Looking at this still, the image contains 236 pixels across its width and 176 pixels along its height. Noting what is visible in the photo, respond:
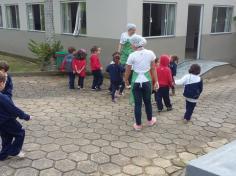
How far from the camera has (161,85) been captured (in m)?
6.57

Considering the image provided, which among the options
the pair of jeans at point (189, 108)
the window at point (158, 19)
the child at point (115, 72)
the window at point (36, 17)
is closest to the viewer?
the pair of jeans at point (189, 108)

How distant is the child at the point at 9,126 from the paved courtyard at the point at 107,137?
0.18 m

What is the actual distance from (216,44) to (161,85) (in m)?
7.92

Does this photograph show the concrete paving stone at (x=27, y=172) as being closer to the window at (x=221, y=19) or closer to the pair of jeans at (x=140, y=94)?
the pair of jeans at (x=140, y=94)

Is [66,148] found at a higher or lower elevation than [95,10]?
lower

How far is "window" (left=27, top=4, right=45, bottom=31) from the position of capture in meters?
13.9

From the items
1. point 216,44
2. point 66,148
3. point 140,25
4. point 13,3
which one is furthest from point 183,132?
point 13,3

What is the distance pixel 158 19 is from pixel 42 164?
8.07 m

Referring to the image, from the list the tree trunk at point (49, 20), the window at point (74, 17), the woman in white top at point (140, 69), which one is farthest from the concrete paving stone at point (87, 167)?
the window at point (74, 17)

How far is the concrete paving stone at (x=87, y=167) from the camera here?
166 inches

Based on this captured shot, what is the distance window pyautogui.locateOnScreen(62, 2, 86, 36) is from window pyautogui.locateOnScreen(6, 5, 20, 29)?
15.0 feet

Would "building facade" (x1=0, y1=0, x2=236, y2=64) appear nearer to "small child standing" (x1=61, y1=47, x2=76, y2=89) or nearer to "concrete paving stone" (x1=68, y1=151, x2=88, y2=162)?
A: "small child standing" (x1=61, y1=47, x2=76, y2=89)

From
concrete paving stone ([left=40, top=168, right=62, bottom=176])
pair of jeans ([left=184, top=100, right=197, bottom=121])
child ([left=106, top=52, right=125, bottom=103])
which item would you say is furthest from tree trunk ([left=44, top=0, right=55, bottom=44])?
concrete paving stone ([left=40, top=168, right=62, bottom=176])

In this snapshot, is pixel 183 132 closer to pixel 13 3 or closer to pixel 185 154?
pixel 185 154
